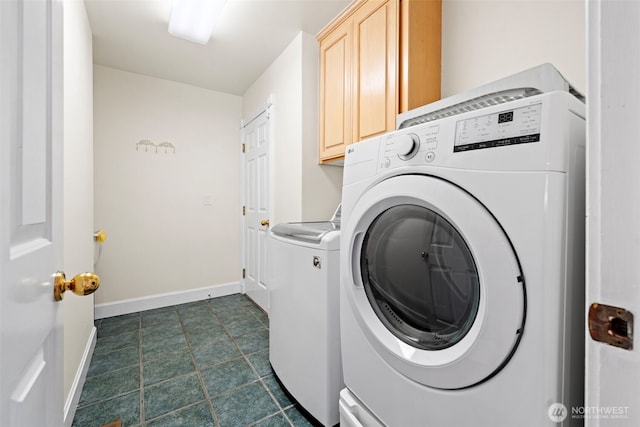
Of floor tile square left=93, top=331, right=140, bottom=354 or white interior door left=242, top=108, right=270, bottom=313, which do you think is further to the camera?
white interior door left=242, top=108, right=270, bottom=313

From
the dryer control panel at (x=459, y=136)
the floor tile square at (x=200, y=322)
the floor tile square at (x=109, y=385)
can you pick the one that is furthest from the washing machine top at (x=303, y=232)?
the floor tile square at (x=200, y=322)

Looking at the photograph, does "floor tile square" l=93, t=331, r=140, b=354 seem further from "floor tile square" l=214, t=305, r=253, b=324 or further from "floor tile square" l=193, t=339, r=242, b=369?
"floor tile square" l=214, t=305, r=253, b=324

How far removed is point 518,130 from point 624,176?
282mm

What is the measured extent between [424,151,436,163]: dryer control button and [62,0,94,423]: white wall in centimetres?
159

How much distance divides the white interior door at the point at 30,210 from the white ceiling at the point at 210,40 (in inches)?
62.8

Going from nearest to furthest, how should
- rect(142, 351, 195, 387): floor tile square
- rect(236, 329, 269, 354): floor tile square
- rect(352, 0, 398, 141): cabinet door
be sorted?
rect(352, 0, 398, 141): cabinet door < rect(142, 351, 195, 387): floor tile square < rect(236, 329, 269, 354): floor tile square

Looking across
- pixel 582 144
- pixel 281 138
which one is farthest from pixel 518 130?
pixel 281 138

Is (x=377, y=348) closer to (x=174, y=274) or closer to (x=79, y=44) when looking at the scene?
(x=79, y=44)

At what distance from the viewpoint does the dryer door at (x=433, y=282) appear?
1.93 ft

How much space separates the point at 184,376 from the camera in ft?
5.52

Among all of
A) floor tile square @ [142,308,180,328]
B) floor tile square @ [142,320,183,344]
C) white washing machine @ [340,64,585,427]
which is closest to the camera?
white washing machine @ [340,64,585,427]

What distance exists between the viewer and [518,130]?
57cm

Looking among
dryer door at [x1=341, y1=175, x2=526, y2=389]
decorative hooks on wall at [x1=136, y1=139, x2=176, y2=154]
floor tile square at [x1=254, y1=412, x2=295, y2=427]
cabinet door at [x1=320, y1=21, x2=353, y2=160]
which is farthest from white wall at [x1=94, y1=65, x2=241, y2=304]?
dryer door at [x1=341, y1=175, x2=526, y2=389]

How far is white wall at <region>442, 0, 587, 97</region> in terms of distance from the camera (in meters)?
1.15
